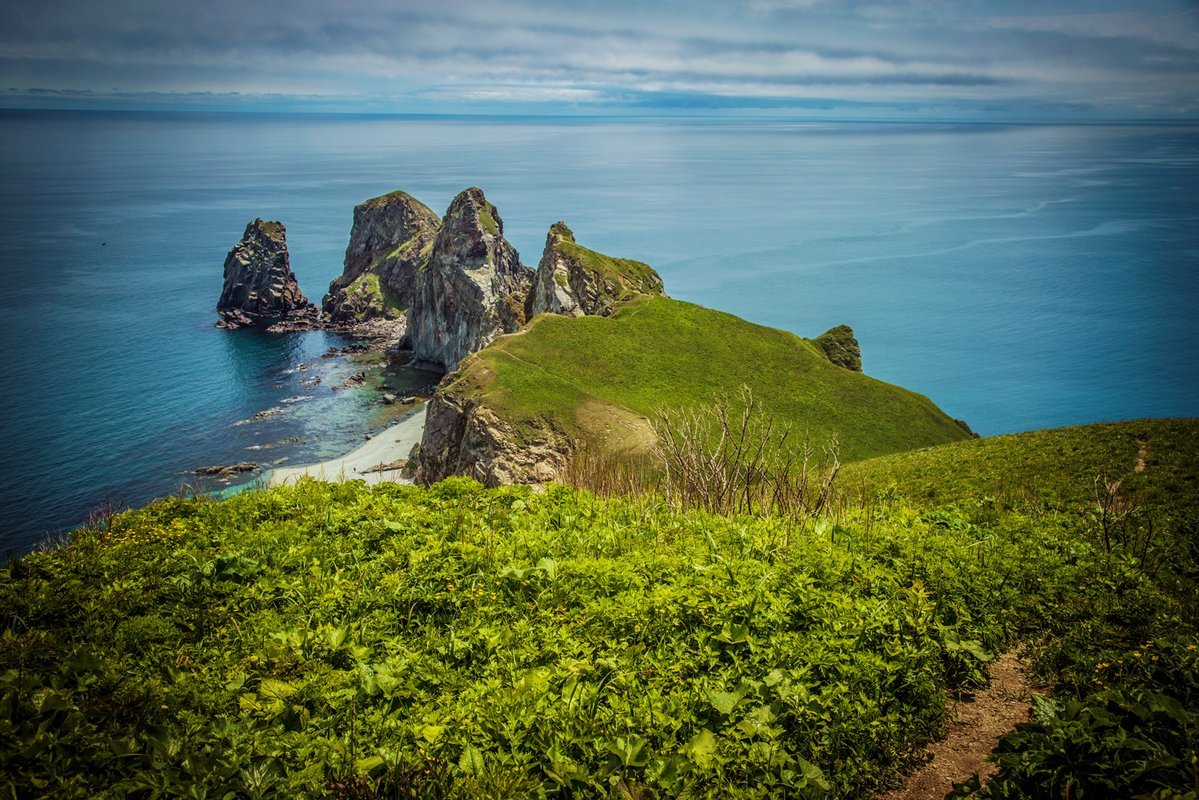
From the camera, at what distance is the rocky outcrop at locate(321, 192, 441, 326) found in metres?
130

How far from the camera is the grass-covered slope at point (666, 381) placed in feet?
150

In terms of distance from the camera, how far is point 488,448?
42.8m

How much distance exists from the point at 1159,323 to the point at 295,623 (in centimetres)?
18581

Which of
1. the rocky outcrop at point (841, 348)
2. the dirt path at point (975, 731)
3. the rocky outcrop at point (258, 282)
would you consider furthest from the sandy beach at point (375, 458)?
the rocky outcrop at point (258, 282)

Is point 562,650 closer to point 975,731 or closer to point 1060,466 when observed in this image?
point 975,731

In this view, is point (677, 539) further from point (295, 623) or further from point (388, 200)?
point (388, 200)

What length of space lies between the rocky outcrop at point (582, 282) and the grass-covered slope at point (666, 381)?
19.9 ft

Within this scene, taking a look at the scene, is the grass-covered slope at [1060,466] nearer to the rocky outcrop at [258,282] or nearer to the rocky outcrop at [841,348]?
the rocky outcrop at [841,348]

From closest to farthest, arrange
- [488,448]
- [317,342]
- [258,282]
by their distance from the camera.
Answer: [488,448] → [317,342] → [258,282]

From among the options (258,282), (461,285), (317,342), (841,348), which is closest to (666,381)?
(841,348)

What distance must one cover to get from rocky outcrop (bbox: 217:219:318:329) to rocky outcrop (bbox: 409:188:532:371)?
3947cm

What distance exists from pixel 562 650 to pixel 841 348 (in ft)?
213

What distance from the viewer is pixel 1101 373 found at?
125250 millimetres

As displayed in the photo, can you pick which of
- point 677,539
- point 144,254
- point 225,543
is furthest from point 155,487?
point 144,254
